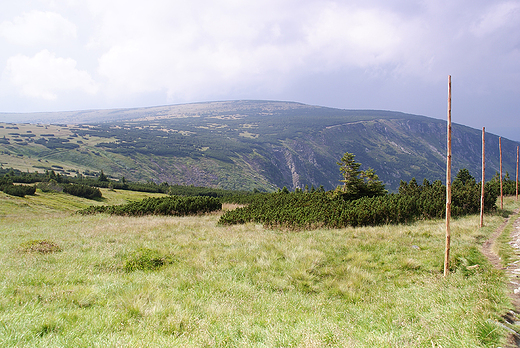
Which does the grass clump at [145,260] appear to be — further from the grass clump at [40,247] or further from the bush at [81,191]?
the bush at [81,191]

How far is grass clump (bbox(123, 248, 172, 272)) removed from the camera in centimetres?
810

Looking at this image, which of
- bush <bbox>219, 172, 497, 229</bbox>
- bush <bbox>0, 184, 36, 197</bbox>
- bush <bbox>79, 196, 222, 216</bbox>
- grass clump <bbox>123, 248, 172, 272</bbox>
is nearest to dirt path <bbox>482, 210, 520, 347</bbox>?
bush <bbox>219, 172, 497, 229</bbox>

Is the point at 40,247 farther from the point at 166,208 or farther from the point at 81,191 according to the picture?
the point at 81,191

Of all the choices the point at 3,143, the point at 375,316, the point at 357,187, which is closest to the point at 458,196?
the point at 357,187

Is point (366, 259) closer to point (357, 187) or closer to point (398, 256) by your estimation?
point (398, 256)

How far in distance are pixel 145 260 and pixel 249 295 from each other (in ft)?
13.9

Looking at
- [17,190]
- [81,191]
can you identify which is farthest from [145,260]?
[81,191]

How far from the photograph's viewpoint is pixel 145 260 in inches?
338

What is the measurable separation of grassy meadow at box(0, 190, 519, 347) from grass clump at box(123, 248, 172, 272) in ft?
0.13

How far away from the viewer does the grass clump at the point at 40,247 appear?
925 centimetres

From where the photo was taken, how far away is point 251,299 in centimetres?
597

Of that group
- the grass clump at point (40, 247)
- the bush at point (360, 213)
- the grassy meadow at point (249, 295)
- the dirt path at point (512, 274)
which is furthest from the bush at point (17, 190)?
Answer: the dirt path at point (512, 274)

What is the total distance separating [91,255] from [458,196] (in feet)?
86.3

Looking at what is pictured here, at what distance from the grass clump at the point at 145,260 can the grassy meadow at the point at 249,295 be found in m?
0.04
